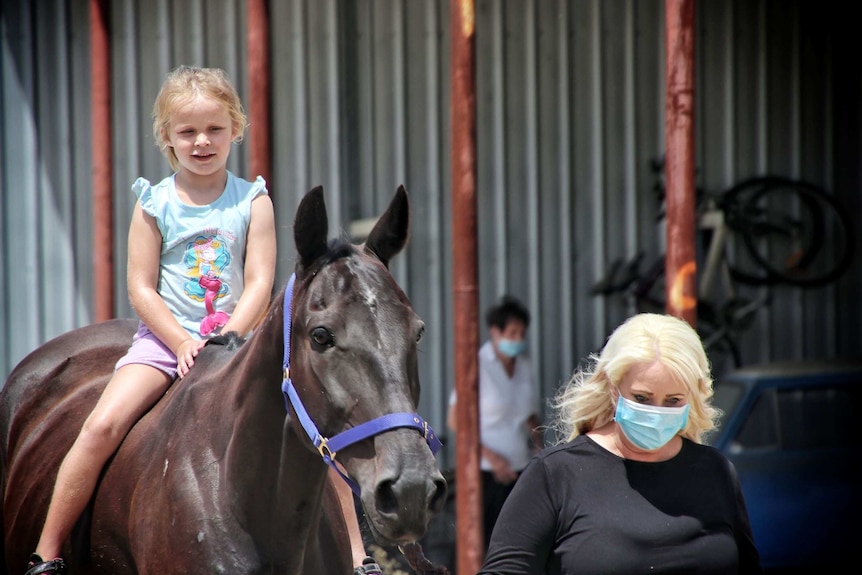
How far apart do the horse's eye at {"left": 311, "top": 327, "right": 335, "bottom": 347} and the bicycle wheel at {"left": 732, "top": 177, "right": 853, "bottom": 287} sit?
5.85 metres

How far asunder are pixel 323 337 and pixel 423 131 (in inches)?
197

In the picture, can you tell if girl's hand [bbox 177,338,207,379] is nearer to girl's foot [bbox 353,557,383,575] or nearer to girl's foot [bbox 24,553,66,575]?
girl's foot [bbox 24,553,66,575]

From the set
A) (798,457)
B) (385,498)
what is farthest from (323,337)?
(798,457)

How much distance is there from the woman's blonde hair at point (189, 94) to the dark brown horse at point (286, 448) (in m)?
0.68

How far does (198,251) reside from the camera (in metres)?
3.18

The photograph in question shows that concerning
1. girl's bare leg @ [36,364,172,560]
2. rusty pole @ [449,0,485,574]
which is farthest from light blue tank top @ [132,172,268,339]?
rusty pole @ [449,0,485,574]

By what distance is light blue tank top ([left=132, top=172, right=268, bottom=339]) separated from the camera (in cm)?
318

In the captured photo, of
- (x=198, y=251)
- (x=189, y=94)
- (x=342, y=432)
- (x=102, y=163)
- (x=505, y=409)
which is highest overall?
(x=189, y=94)

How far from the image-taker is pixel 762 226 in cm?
784

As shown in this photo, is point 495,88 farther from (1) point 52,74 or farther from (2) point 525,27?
(1) point 52,74

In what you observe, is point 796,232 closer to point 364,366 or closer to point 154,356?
point 154,356

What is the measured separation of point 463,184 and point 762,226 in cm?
363

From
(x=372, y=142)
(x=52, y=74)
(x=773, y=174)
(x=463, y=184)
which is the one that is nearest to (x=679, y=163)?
(x=463, y=184)

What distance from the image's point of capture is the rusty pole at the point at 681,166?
4.68 metres
